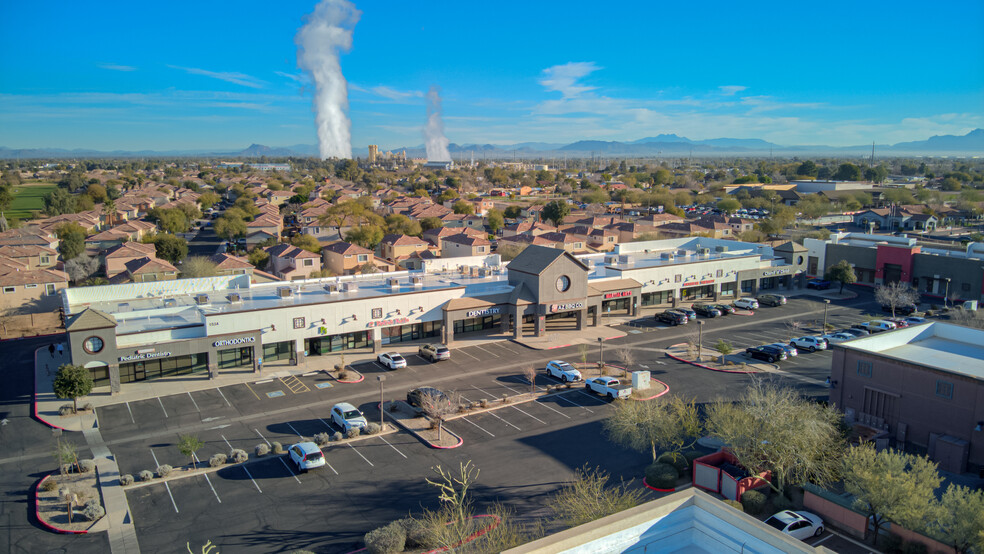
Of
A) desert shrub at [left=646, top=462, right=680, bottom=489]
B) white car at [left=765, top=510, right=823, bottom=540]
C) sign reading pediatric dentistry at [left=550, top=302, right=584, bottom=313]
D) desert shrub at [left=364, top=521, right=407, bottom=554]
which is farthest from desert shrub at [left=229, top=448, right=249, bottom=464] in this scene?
sign reading pediatric dentistry at [left=550, top=302, right=584, bottom=313]

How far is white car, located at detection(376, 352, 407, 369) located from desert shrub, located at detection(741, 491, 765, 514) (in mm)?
22948

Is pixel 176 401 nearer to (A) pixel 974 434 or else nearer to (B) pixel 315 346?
(B) pixel 315 346

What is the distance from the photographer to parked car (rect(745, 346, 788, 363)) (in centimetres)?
4247

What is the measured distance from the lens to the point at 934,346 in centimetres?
3516

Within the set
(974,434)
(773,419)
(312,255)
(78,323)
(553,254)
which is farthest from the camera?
(312,255)

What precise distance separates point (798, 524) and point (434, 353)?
25203mm

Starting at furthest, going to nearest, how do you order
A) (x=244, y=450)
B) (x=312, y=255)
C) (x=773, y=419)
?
(x=312, y=255) < (x=244, y=450) < (x=773, y=419)

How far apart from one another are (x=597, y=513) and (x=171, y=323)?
31.0 meters

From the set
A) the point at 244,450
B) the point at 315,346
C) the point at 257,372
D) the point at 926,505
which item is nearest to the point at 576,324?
the point at 315,346

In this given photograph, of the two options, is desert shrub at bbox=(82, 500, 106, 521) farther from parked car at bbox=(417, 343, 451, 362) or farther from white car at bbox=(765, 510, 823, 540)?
white car at bbox=(765, 510, 823, 540)

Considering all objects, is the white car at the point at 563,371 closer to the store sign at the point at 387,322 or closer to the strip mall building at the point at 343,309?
the strip mall building at the point at 343,309

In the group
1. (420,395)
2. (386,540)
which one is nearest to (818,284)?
(420,395)

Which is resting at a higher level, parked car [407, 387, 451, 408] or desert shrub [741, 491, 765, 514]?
parked car [407, 387, 451, 408]

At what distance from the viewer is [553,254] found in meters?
48.0
